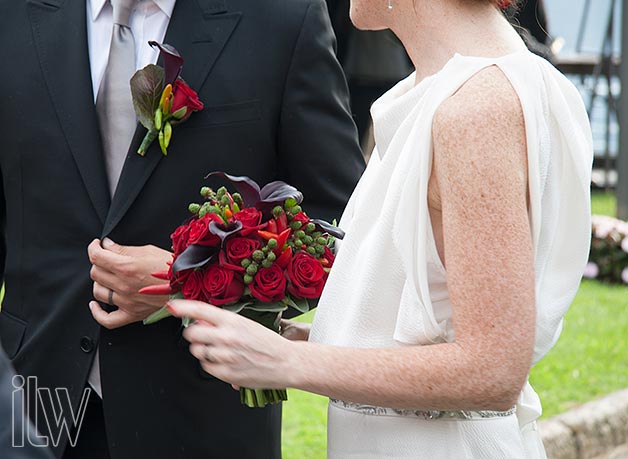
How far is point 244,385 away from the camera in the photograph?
6.65 ft

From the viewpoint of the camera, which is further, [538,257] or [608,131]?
[608,131]

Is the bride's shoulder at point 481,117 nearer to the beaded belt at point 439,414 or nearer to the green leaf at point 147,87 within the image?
the beaded belt at point 439,414

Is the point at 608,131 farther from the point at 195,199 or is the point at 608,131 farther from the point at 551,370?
the point at 195,199

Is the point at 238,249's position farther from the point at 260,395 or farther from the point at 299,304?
the point at 260,395

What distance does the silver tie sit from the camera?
8.91 feet

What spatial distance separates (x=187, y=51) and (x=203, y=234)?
0.73 meters

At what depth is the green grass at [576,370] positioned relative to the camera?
5.16 meters

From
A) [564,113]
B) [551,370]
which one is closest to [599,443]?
[551,370]

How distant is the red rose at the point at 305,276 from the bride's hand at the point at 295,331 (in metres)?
0.30

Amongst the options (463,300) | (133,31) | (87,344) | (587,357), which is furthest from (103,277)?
(587,357)

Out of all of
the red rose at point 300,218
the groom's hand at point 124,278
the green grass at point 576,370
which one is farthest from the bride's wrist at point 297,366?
the green grass at point 576,370

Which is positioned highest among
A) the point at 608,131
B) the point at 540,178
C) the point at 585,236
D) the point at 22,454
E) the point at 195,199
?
the point at 22,454

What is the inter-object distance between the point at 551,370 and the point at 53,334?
399 centimetres

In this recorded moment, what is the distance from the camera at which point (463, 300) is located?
1.89 m
